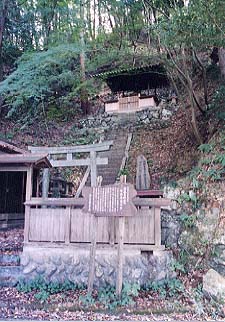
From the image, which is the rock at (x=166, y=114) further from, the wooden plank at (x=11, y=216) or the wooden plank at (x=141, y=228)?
the wooden plank at (x=141, y=228)

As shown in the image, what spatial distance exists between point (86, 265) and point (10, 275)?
1.94 meters

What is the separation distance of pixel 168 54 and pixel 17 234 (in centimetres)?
835

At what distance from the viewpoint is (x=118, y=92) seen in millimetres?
23016

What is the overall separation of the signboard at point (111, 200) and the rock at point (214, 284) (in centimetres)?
232

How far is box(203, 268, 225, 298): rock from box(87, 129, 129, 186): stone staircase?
648 cm

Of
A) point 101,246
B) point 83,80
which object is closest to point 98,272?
point 101,246

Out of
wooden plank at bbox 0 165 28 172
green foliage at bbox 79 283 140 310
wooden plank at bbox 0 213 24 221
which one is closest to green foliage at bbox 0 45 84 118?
wooden plank at bbox 0 213 24 221

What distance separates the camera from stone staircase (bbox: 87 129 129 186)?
13.5 metres

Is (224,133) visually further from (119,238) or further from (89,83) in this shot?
(89,83)

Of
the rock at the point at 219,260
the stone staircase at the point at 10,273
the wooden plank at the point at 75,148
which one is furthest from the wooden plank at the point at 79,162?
the rock at the point at 219,260

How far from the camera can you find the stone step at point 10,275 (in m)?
7.76

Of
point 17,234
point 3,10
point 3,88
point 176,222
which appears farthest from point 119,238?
point 3,10

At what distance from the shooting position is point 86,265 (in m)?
7.73

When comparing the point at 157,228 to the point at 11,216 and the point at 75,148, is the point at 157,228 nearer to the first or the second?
the point at 75,148
